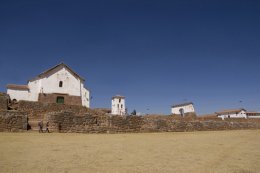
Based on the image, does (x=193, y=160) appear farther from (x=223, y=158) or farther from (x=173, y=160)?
(x=223, y=158)

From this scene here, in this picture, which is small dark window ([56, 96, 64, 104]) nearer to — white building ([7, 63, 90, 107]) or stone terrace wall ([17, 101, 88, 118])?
white building ([7, 63, 90, 107])

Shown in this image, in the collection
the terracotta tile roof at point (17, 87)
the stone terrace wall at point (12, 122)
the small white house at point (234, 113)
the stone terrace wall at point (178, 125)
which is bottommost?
the stone terrace wall at point (178, 125)

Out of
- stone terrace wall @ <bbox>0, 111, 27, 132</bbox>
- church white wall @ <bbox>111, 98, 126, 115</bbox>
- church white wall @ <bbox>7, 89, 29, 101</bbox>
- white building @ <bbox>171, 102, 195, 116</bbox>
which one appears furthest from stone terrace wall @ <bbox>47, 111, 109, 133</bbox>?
white building @ <bbox>171, 102, 195, 116</bbox>

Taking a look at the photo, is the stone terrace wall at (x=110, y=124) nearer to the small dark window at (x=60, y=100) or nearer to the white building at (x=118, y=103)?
the small dark window at (x=60, y=100)

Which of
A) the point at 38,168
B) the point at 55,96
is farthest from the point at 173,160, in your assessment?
the point at 55,96

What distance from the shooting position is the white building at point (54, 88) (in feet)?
123

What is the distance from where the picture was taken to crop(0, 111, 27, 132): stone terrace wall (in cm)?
1579

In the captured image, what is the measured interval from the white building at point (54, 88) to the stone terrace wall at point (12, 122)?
20.9 m

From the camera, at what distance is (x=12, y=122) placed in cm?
1602

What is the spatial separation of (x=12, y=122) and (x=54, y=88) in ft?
74.9

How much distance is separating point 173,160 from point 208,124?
19701 mm

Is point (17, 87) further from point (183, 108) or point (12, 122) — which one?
point (183, 108)

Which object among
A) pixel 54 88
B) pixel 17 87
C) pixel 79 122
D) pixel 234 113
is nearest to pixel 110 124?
pixel 79 122

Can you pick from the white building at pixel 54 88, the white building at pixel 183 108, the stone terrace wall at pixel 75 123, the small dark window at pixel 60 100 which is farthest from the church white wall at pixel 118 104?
the stone terrace wall at pixel 75 123
